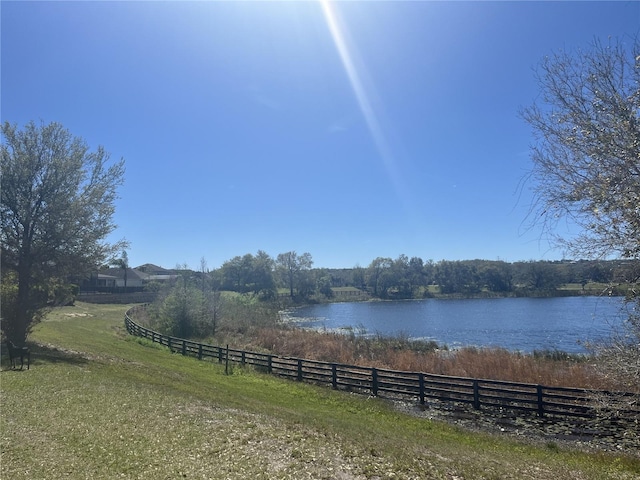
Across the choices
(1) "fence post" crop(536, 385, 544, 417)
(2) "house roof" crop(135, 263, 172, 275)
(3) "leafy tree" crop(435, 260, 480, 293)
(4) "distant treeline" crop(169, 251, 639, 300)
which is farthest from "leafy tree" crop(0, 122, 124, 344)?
(2) "house roof" crop(135, 263, 172, 275)

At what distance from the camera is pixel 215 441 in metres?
7.60

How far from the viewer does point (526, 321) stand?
4319 cm

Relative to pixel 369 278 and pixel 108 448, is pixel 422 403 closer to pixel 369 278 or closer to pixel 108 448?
pixel 108 448

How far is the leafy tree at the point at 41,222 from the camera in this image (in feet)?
57.4

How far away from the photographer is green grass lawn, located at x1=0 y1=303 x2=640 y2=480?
21.5 feet

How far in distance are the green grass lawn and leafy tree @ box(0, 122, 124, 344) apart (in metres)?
5.18

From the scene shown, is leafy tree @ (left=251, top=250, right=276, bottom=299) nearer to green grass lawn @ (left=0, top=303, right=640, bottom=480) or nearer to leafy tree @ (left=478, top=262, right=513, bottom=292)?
leafy tree @ (left=478, top=262, right=513, bottom=292)

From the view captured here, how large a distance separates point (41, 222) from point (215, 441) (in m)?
15.0

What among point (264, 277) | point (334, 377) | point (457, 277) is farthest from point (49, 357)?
point (457, 277)

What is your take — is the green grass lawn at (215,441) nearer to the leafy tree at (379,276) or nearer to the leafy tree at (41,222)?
the leafy tree at (41,222)

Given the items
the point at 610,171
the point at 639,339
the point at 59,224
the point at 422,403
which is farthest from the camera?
the point at 59,224

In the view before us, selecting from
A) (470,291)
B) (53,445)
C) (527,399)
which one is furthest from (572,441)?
(470,291)

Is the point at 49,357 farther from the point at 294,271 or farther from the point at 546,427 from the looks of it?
the point at 294,271

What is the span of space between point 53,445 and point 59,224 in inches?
531
